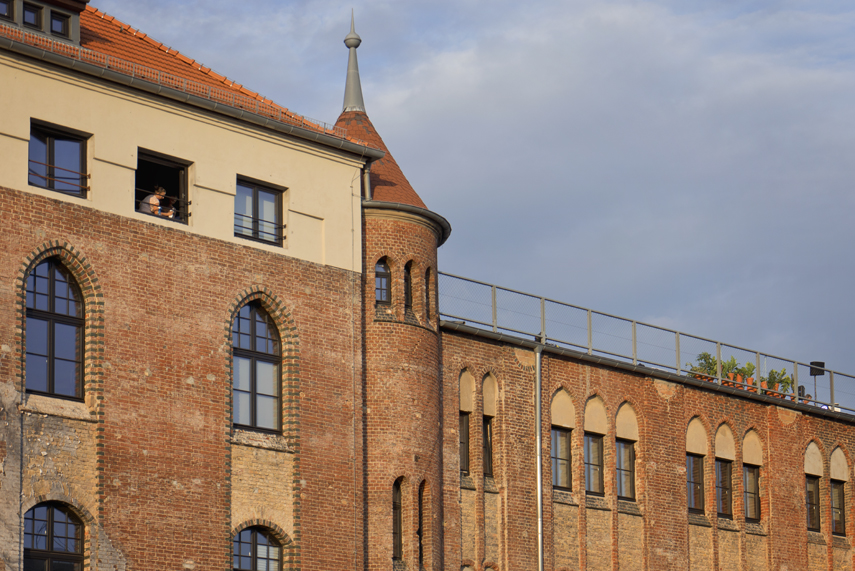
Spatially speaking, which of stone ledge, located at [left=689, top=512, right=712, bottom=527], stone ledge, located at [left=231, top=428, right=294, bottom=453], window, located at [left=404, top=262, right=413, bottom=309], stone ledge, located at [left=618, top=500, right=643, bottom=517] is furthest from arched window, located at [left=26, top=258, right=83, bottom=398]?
stone ledge, located at [left=689, top=512, right=712, bottom=527]

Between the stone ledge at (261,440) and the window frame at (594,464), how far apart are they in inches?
383

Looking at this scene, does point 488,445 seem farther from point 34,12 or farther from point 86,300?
point 34,12

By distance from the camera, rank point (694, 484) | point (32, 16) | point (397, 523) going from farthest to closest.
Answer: point (694, 484) < point (397, 523) < point (32, 16)

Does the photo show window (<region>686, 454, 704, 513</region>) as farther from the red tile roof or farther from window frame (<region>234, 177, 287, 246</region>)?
window frame (<region>234, 177, 287, 246</region>)

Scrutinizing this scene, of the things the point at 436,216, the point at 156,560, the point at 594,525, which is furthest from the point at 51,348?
the point at 594,525

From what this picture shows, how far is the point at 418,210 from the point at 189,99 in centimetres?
579

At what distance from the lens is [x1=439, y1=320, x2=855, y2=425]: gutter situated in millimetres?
32500

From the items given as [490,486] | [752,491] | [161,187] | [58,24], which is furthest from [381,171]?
[752,491]

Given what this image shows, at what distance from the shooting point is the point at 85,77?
2562cm

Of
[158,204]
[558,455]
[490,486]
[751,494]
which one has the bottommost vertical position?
[490,486]

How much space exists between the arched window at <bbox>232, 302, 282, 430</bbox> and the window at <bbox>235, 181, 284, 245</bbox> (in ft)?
4.63

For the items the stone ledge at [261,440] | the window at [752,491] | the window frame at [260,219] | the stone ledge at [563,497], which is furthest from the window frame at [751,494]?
the window frame at [260,219]

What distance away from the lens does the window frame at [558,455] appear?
1331 inches

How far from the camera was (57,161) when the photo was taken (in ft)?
83.3
